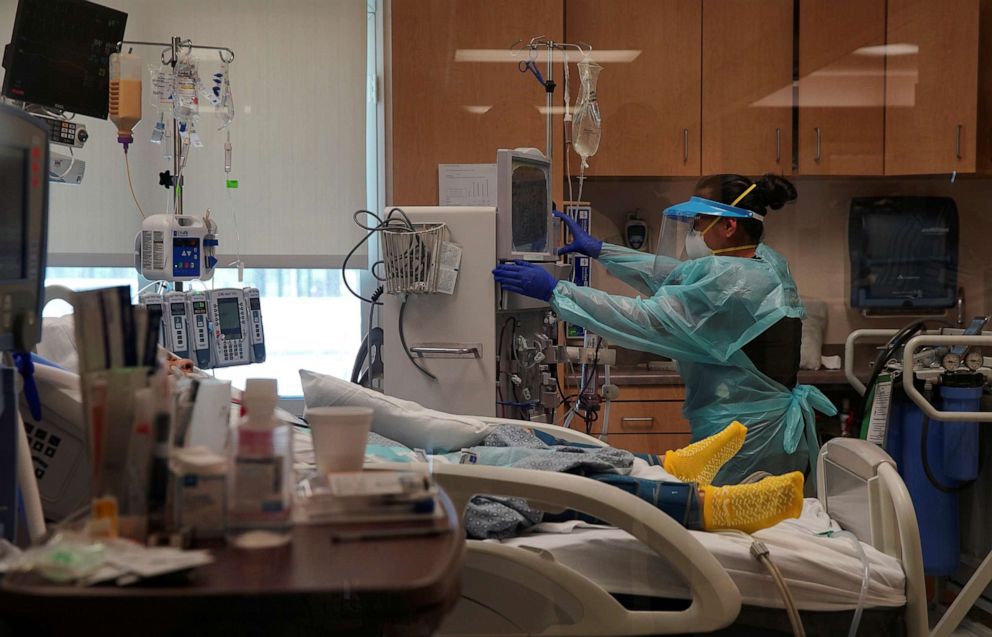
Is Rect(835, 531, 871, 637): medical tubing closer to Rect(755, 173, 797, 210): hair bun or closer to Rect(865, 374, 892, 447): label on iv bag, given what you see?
Rect(865, 374, 892, 447): label on iv bag

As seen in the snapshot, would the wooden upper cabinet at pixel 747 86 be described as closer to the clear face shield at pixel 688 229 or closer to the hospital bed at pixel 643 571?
the clear face shield at pixel 688 229

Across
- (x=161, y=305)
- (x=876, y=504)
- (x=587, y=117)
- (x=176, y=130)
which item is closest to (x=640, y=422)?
(x=876, y=504)

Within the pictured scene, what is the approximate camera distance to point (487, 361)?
8.70 feet

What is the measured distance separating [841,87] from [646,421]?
122 centimetres

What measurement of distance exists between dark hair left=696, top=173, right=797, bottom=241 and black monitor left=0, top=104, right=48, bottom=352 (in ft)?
6.12

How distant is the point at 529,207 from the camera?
2.70 meters

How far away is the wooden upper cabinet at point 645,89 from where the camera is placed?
2.98 meters

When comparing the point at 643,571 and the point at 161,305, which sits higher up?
the point at 161,305

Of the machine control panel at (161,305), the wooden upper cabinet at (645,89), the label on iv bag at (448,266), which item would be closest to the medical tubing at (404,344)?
the label on iv bag at (448,266)

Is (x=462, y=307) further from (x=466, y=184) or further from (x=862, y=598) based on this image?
(x=862, y=598)

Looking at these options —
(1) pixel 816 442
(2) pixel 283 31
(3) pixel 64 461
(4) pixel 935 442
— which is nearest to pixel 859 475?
(1) pixel 816 442

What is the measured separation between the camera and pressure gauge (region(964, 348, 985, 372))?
8.33 feet

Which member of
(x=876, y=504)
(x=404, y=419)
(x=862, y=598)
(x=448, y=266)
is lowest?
(x=862, y=598)

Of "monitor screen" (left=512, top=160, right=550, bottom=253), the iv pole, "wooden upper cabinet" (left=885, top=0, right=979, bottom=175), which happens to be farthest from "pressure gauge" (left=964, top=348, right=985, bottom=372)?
the iv pole
